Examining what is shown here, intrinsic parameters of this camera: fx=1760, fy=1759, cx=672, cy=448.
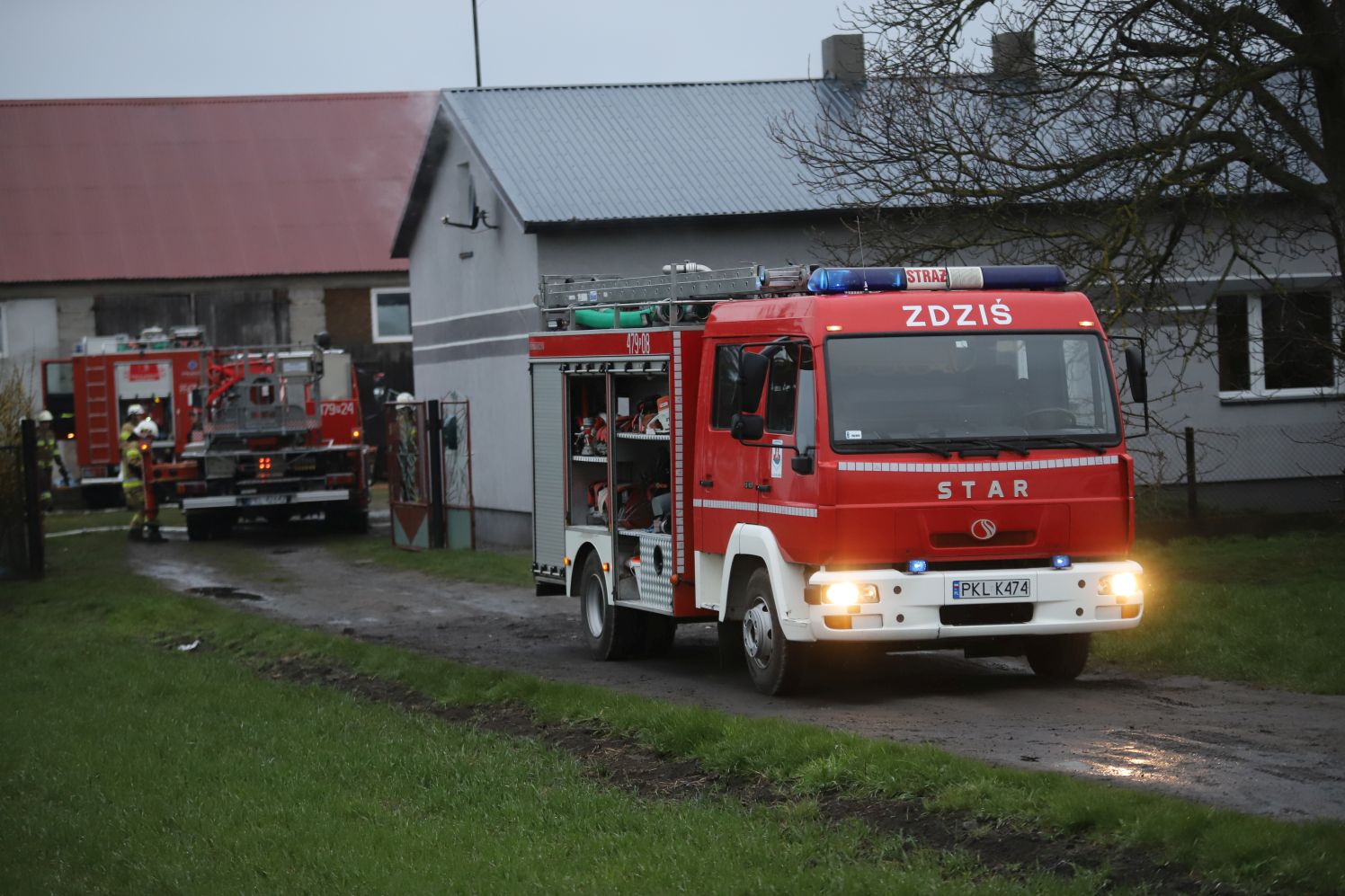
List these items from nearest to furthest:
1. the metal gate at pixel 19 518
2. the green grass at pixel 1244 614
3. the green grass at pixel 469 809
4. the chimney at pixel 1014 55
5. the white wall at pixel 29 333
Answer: the green grass at pixel 469 809, the green grass at pixel 1244 614, the chimney at pixel 1014 55, the metal gate at pixel 19 518, the white wall at pixel 29 333

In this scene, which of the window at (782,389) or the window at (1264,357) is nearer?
the window at (782,389)

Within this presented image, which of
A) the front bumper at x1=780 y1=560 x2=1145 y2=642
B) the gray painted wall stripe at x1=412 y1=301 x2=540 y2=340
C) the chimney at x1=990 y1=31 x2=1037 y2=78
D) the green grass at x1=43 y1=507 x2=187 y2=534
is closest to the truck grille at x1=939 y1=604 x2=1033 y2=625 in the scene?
the front bumper at x1=780 y1=560 x2=1145 y2=642

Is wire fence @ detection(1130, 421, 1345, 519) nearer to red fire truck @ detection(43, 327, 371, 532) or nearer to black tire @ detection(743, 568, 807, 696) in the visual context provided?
red fire truck @ detection(43, 327, 371, 532)

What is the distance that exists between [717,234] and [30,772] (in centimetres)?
1556

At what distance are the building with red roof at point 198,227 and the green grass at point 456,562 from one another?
17791mm

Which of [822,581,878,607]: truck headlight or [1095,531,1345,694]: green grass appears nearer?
[822,581,878,607]: truck headlight

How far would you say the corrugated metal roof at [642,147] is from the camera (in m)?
24.0

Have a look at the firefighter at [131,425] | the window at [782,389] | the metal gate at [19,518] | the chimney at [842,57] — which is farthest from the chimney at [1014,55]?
the firefighter at [131,425]

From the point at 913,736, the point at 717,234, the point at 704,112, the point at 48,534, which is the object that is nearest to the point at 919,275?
the point at 913,736

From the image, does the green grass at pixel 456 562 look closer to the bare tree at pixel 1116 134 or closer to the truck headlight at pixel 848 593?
the bare tree at pixel 1116 134

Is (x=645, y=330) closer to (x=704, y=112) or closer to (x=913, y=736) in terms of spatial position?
(x=913, y=736)

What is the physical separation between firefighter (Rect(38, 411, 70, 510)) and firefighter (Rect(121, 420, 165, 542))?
1.74 m

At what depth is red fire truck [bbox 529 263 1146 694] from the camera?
10.8 metres

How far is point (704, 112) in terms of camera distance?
2689 cm
